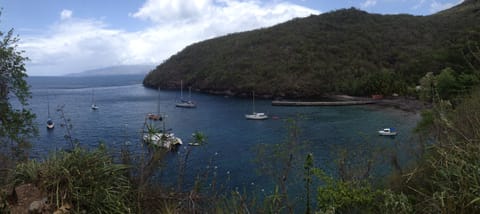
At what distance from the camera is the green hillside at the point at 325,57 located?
75.5 meters

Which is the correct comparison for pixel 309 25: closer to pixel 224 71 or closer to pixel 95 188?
pixel 224 71

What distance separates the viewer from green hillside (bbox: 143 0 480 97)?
248 feet

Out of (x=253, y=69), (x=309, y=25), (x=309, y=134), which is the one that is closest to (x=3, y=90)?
(x=309, y=134)

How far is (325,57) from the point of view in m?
91.1

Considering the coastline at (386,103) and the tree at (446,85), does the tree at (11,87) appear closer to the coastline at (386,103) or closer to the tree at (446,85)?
the tree at (446,85)

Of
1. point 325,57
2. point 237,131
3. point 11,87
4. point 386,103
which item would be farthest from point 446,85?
point 325,57

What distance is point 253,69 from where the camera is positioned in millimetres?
90062

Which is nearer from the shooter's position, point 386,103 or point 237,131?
point 237,131

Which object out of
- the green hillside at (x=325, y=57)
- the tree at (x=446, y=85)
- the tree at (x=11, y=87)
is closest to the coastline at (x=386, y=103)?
the green hillside at (x=325, y=57)

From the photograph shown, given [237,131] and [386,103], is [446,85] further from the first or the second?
[386,103]

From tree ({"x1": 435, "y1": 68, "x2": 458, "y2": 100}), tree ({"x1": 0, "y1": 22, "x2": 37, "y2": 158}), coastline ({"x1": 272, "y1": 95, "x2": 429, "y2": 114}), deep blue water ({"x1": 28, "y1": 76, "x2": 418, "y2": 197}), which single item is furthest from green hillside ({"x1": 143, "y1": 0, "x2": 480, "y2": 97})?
tree ({"x1": 0, "y1": 22, "x2": 37, "y2": 158})

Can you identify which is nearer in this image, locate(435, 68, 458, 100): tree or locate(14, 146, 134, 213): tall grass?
locate(14, 146, 134, 213): tall grass

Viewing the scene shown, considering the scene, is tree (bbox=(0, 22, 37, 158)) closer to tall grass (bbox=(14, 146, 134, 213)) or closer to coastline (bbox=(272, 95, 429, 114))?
tall grass (bbox=(14, 146, 134, 213))

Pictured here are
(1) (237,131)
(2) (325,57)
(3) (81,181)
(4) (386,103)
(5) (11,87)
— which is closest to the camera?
(3) (81,181)
